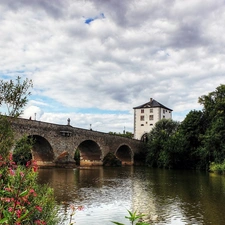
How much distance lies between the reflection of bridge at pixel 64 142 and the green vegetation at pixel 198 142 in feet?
24.6

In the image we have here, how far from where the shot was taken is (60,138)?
121 ft

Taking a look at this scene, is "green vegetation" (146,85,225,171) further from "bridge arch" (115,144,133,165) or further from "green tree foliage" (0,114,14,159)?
"green tree foliage" (0,114,14,159)

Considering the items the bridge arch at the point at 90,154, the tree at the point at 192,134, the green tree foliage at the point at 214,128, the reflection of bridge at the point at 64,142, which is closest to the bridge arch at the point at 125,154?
the reflection of bridge at the point at 64,142

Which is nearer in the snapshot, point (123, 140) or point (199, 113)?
point (199, 113)

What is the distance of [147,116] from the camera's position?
68.4 meters

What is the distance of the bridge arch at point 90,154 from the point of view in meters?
44.6

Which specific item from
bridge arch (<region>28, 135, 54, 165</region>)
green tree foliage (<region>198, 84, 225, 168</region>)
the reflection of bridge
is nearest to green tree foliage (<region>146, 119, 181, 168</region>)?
green tree foliage (<region>198, 84, 225, 168</region>)

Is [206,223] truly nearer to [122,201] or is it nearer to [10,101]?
[122,201]

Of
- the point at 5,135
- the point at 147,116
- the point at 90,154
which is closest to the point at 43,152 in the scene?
the point at 90,154

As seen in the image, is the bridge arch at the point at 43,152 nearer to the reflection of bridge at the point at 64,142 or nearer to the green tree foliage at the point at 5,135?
the reflection of bridge at the point at 64,142

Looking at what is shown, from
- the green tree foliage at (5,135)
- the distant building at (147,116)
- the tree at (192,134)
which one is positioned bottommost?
the green tree foliage at (5,135)

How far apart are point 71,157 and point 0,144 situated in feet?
104

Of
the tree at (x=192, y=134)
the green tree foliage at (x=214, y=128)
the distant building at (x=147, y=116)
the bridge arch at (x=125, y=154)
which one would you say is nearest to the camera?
the green tree foliage at (x=214, y=128)

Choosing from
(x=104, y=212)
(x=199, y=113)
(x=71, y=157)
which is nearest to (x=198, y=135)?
(x=199, y=113)
